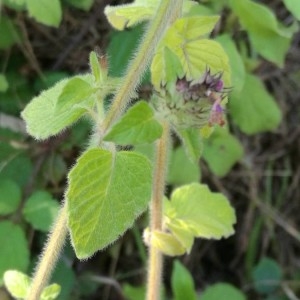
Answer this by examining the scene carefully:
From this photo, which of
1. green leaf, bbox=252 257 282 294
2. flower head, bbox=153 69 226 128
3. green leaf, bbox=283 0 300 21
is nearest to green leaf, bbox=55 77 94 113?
flower head, bbox=153 69 226 128

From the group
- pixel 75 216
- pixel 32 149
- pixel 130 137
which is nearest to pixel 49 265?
pixel 75 216

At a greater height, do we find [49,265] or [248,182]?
[49,265]

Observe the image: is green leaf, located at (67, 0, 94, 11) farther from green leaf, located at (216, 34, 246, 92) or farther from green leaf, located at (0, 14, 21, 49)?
green leaf, located at (216, 34, 246, 92)

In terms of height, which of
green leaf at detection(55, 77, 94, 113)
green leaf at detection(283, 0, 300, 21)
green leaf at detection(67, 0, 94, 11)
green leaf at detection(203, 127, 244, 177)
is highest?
green leaf at detection(55, 77, 94, 113)

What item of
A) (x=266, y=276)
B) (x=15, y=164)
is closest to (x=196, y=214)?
(x=15, y=164)

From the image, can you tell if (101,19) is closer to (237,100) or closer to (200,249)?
(237,100)

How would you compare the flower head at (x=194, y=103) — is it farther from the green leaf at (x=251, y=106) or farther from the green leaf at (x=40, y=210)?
the green leaf at (x=251, y=106)

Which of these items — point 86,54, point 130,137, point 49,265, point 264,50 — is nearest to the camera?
point 130,137
